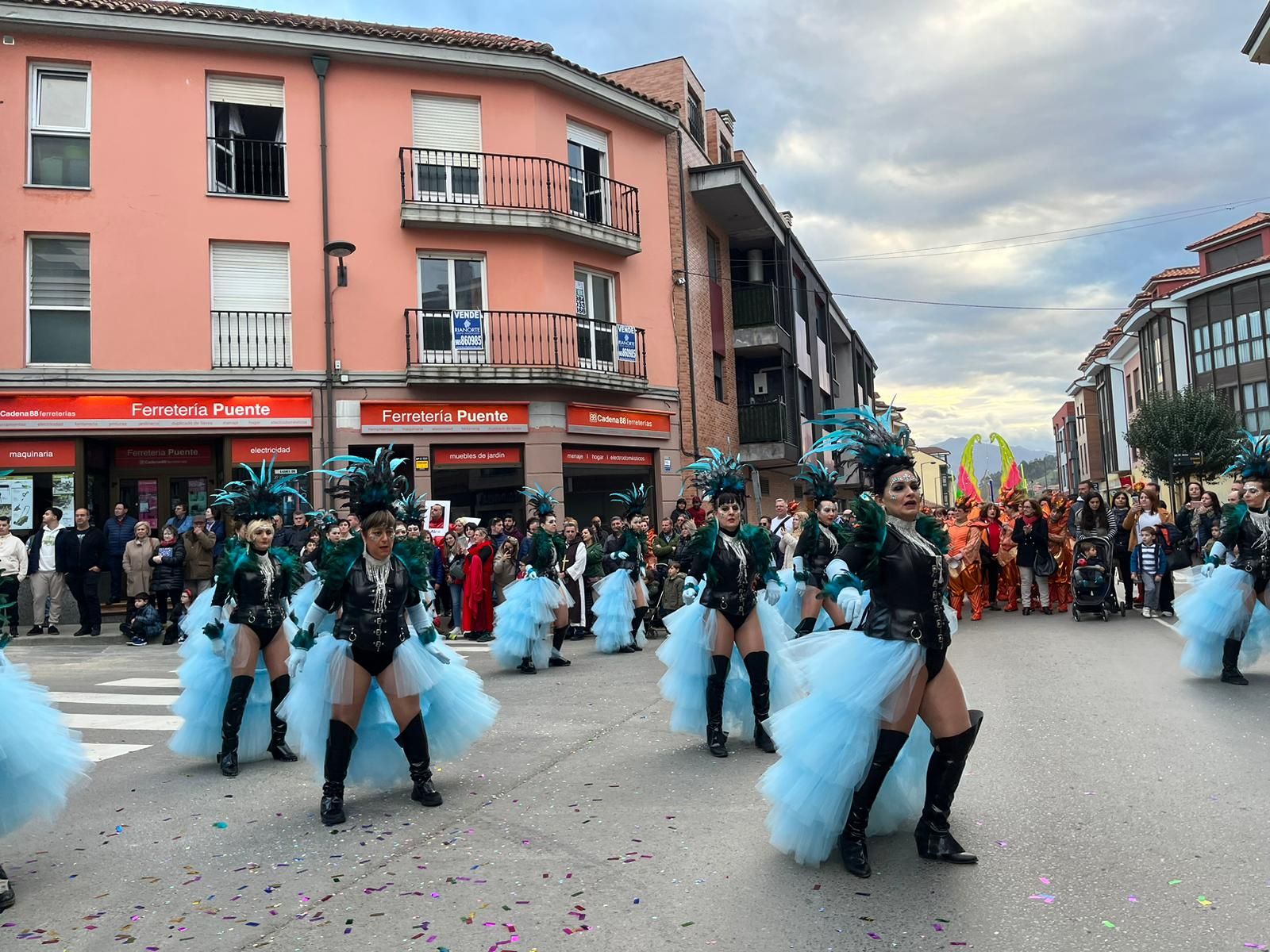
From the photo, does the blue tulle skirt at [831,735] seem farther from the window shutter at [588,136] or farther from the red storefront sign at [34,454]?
the window shutter at [588,136]

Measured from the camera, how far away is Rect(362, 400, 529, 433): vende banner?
62.7 feet

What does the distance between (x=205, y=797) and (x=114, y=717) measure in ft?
11.6

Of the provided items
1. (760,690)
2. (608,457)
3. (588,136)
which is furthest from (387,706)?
(588,136)

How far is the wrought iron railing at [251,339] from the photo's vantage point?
18.3 meters

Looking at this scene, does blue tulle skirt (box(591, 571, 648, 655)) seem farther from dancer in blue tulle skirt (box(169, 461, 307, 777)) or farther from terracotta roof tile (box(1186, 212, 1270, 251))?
terracotta roof tile (box(1186, 212, 1270, 251))

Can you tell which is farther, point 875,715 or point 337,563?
point 337,563

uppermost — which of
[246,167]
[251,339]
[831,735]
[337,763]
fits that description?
[246,167]

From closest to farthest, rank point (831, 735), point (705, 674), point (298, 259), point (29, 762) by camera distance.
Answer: point (831, 735)
point (29, 762)
point (705, 674)
point (298, 259)

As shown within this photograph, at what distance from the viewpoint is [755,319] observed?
91.9 ft

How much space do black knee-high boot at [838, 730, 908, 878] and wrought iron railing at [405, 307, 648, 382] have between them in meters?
16.0

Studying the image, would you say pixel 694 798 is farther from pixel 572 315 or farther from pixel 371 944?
pixel 572 315

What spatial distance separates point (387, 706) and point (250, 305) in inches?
591

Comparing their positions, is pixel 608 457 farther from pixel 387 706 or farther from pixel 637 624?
pixel 387 706

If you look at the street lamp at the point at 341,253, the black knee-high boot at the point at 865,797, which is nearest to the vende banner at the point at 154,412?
the street lamp at the point at 341,253
